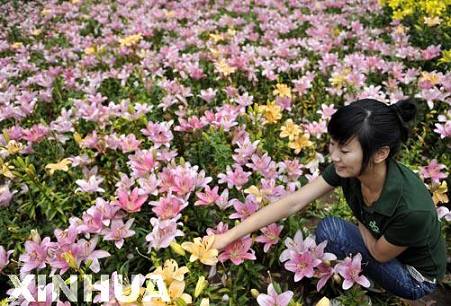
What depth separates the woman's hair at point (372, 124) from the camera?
192 centimetres

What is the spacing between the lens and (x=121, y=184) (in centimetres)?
289

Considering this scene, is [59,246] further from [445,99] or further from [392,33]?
[392,33]

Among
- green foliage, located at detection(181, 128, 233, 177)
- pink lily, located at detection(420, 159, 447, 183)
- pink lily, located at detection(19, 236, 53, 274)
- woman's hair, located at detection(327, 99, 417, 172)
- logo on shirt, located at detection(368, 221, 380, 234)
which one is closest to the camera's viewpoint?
woman's hair, located at detection(327, 99, 417, 172)

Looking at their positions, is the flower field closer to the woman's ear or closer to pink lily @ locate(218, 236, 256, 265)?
pink lily @ locate(218, 236, 256, 265)

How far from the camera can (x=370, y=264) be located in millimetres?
2523

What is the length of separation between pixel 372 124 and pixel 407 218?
52cm

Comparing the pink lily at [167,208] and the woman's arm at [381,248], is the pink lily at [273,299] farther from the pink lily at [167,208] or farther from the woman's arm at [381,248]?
the pink lily at [167,208]

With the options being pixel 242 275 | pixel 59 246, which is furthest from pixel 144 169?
pixel 242 275

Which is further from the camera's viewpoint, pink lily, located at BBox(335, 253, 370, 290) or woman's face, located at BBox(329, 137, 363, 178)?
pink lily, located at BBox(335, 253, 370, 290)

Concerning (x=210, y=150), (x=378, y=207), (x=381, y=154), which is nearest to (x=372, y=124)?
(x=381, y=154)

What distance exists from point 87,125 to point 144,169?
4.62 ft

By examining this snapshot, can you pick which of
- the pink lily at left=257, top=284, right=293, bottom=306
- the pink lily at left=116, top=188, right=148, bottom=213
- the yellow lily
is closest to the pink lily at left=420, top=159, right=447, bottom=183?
the pink lily at left=257, top=284, right=293, bottom=306

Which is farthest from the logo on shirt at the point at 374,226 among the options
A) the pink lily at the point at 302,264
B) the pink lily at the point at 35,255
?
the pink lily at the point at 35,255

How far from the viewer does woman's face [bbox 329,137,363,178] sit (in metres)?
1.97
